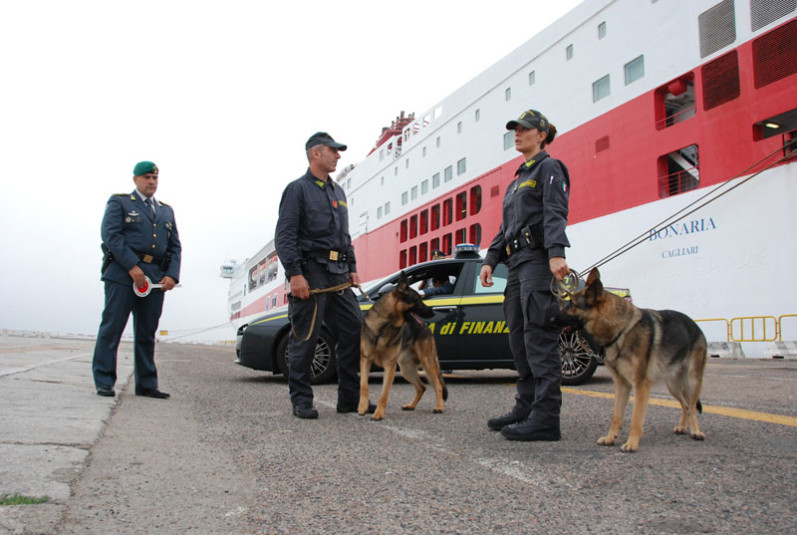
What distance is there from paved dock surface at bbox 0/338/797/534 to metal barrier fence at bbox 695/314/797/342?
8.63 meters

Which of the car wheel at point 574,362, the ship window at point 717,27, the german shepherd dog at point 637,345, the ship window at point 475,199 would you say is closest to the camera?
the german shepherd dog at point 637,345

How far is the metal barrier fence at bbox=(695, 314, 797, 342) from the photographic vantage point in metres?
10.9

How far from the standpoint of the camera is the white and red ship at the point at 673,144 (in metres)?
11.5

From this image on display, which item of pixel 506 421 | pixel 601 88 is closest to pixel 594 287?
pixel 506 421

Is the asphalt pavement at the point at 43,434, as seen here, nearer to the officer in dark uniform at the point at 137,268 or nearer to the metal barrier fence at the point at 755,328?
the officer in dark uniform at the point at 137,268

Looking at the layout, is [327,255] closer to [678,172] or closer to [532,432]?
[532,432]

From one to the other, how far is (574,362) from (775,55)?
10.4 metres

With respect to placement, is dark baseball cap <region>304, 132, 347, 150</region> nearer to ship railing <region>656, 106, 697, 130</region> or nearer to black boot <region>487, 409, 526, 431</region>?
black boot <region>487, 409, 526, 431</region>

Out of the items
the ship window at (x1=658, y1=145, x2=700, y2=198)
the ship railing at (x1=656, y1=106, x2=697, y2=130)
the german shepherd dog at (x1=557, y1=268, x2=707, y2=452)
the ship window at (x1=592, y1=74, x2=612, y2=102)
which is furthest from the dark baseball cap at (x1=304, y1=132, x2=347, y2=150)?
the ship window at (x1=592, y1=74, x2=612, y2=102)

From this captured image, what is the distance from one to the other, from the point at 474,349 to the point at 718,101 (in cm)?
1091

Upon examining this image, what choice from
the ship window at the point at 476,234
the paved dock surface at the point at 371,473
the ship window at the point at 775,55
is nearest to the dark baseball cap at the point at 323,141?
the paved dock surface at the point at 371,473

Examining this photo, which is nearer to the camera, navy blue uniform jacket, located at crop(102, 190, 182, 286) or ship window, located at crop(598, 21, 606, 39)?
navy blue uniform jacket, located at crop(102, 190, 182, 286)

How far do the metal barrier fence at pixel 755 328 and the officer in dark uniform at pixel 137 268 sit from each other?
1147 centimetres

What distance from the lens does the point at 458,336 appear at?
5.62 meters
